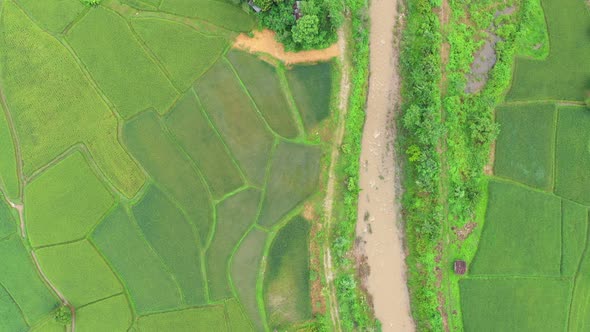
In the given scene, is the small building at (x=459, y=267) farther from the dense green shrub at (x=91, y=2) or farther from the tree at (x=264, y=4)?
the dense green shrub at (x=91, y=2)

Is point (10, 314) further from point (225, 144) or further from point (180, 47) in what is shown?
point (180, 47)

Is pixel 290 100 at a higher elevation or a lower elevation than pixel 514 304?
higher

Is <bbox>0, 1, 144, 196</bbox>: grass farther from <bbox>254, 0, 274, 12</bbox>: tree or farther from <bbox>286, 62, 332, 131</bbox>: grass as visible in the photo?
<bbox>254, 0, 274, 12</bbox>: tree

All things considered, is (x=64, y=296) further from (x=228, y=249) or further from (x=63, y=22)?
(x=63, y=22)

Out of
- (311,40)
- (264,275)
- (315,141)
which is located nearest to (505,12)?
(311,40)

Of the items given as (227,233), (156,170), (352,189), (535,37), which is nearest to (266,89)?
(352,189)

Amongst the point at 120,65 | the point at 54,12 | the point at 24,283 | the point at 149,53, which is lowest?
the point at 24,283

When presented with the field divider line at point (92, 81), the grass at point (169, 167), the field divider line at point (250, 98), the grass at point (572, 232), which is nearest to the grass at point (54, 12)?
the field divider line at point (92, 81)
